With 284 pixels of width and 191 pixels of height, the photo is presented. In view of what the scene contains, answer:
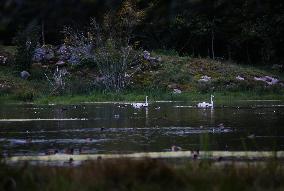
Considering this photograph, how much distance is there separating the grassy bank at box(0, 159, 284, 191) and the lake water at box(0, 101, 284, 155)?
2.20m

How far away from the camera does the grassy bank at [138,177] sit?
6.15 meters

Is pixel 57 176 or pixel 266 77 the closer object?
pixel 57 176

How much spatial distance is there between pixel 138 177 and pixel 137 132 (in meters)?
8.94

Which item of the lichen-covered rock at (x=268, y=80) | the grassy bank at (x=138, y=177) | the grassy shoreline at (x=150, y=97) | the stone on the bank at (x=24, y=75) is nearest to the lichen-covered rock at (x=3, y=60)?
the stone on the bank at (x=24, y=75)

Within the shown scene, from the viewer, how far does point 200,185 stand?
6199 millimetres

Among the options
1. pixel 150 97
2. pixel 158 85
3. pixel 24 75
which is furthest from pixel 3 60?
pixel 150 97

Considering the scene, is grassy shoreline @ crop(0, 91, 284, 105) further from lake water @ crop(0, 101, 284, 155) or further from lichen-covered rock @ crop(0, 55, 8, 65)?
lichen-covered rock @ crop(0, 55, 8, 65)

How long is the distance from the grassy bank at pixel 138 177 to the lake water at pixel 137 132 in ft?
7.21

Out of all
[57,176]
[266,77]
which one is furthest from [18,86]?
[57,176]

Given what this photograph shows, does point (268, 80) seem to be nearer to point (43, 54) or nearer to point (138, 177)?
point (43, 54)

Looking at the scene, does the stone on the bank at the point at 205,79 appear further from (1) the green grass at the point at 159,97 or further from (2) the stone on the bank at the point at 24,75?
(2) the stone on the bank at the point at 24,75

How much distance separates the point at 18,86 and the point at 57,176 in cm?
3033

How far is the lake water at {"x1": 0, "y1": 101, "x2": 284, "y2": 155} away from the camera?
12148mm

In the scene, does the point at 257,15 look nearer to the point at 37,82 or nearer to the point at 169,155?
the point at 169,155
